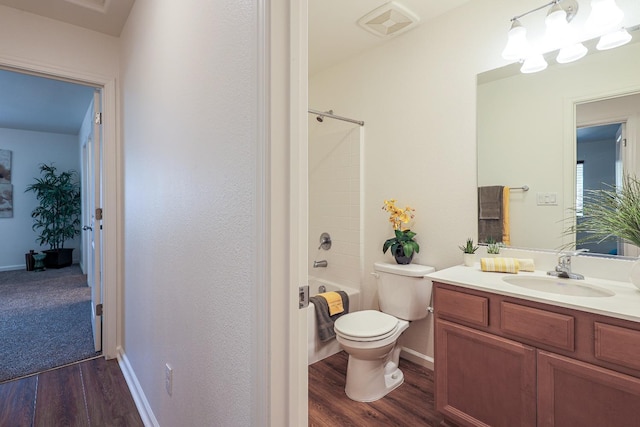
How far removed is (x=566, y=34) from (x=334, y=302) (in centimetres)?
211

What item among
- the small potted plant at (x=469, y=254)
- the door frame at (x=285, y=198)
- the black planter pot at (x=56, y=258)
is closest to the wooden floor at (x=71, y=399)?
the door frame at (x=285, y=198)

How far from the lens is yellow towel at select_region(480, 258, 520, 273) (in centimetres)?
178

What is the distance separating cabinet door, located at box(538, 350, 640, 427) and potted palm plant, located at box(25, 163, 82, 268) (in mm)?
6834

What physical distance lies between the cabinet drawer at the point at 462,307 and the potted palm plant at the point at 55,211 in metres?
6.36

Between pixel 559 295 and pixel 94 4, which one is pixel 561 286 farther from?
pixel 94 4

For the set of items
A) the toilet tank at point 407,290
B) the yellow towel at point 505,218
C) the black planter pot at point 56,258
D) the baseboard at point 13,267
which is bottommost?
the baseboard at point 13,267

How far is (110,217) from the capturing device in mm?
2430

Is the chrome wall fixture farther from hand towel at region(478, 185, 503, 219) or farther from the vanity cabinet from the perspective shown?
the vanity cabinet

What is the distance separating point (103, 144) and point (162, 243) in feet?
4.49

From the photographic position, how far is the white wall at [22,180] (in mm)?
5441

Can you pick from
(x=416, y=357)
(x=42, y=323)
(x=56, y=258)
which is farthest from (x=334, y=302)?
(x=56, y=258)

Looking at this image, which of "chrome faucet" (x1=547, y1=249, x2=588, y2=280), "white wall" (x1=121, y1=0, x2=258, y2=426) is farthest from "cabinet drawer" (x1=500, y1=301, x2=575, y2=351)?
"white wall" (x1=121, y1=0, x2=258, y2=426)

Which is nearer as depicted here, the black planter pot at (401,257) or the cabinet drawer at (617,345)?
the cabinet drawer at (617,345)

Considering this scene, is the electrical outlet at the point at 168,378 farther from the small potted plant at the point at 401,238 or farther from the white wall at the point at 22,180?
the white wall at the point at 22,180
